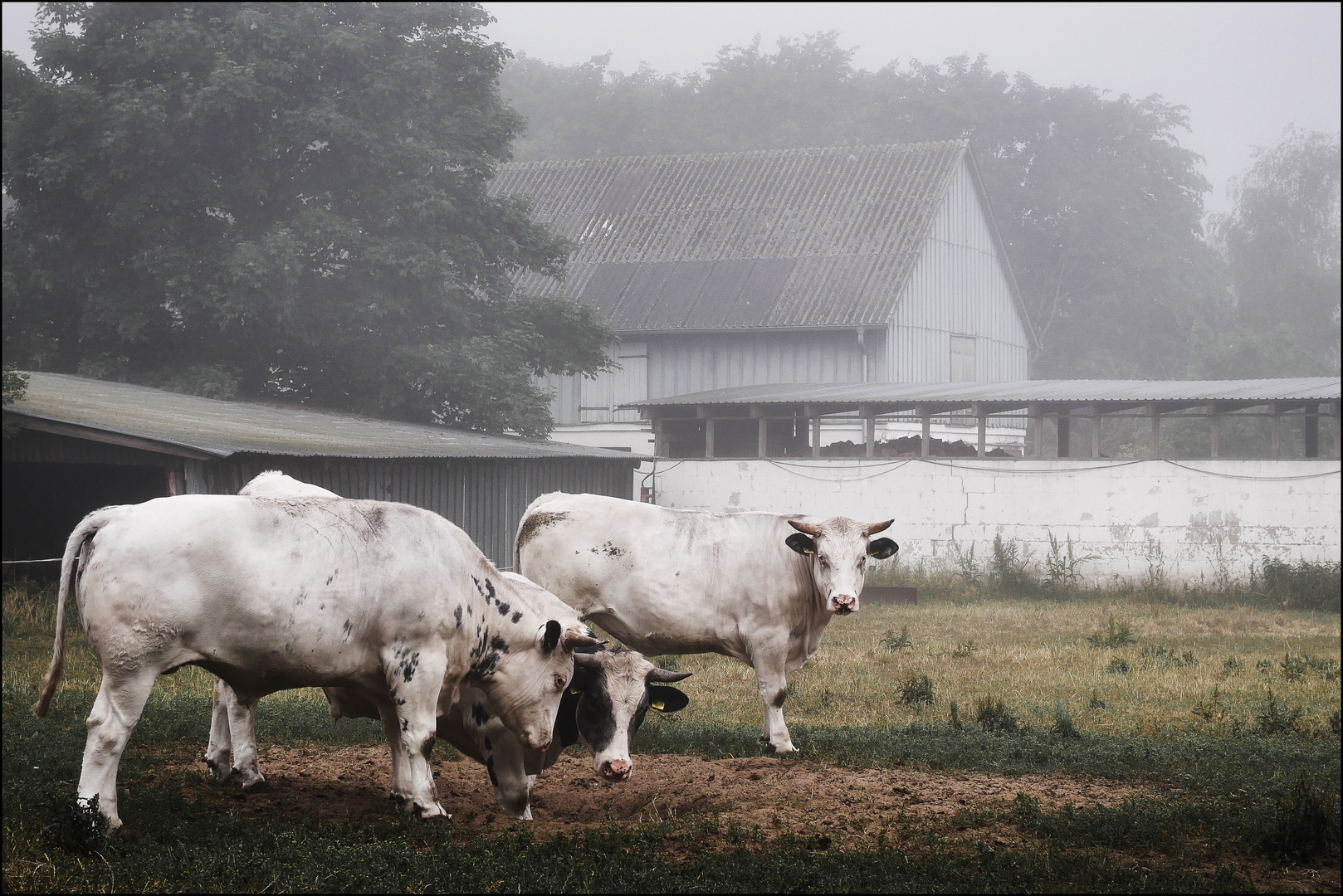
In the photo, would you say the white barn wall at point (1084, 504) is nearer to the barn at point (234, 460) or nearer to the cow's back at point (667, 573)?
the barn at point (234, 460)

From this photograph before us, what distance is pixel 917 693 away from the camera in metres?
11.7

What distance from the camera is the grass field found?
6227 millimetres

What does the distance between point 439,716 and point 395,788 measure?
473 millimetres

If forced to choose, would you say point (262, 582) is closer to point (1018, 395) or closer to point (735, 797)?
point (735, 797)

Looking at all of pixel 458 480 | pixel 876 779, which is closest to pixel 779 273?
pixel 458 480

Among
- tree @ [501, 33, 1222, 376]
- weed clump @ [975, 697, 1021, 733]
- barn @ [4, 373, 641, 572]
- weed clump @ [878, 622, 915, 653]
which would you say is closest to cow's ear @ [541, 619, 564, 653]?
weed clump @ [975, 697, 1021, 733]

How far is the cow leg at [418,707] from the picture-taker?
23.6 feet

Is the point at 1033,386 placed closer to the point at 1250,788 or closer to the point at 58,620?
the point at 1250,788

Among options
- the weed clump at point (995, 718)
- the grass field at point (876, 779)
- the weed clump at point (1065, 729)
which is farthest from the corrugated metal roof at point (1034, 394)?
the weed clump at point (1065, 729)

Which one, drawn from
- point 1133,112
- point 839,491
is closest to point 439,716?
point 839,491

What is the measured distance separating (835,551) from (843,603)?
525 millimetres

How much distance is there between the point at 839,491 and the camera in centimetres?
2298

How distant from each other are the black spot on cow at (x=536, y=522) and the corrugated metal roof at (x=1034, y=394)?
1284cm

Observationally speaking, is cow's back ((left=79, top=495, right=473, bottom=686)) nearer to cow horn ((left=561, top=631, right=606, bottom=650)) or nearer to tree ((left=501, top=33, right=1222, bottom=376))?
cow horn ((left=561, top=631, right=606, bottom=650))
